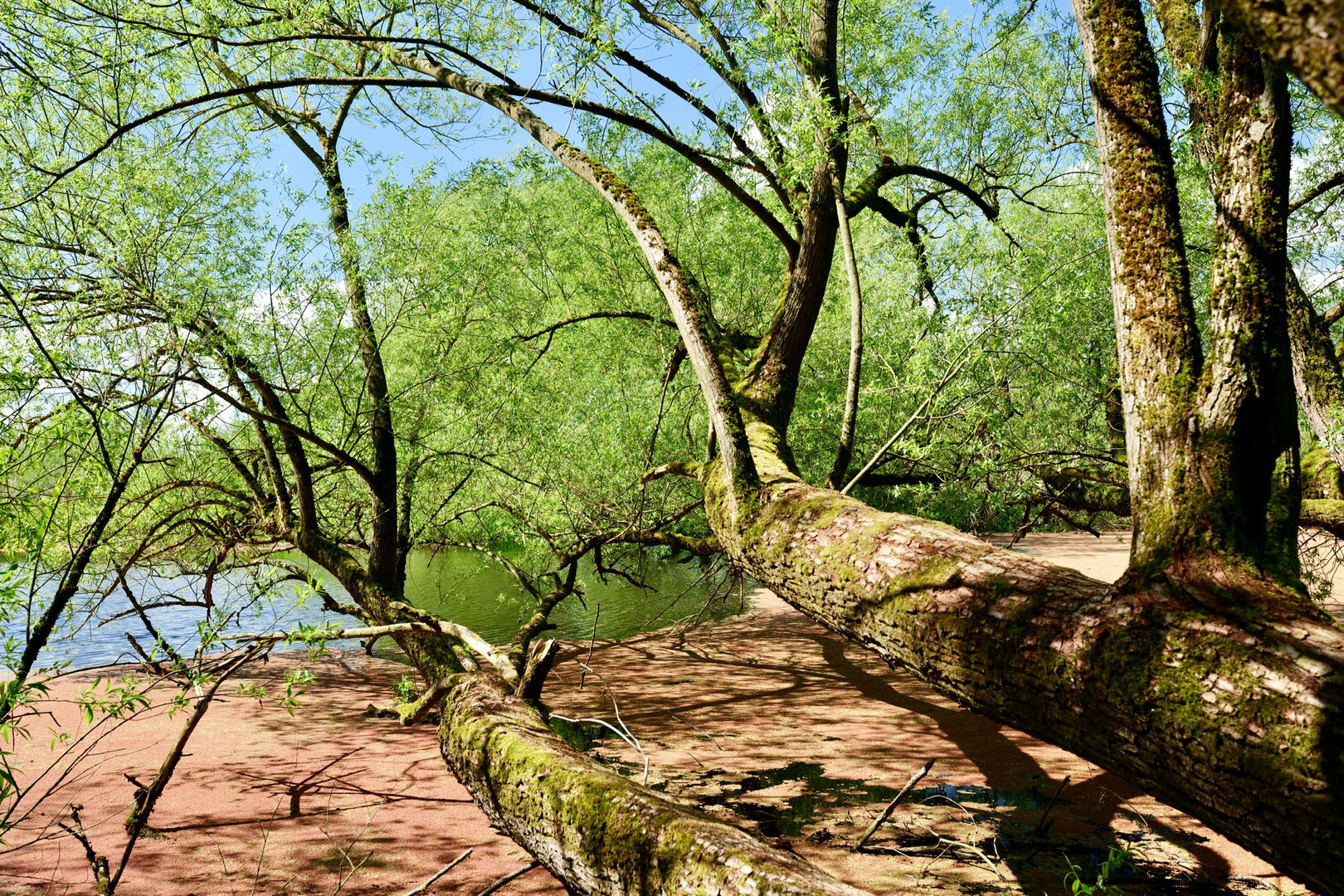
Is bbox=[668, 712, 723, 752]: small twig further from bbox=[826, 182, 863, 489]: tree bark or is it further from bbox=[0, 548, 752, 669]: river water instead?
bbox=[0, 548, 752, 669]: river water

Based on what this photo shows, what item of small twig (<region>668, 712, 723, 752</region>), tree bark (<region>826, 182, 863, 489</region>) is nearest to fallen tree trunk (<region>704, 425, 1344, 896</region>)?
tree bark (<region>826, 182, 863, 489</region>)

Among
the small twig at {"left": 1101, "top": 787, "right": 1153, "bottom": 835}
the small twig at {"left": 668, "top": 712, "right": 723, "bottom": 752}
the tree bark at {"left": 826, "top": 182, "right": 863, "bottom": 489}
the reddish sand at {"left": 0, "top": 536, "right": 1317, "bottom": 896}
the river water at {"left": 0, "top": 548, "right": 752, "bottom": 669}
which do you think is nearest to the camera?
the reddish sand at {"left": 0, "top": 536, "right": 1317, "bottom": 896}

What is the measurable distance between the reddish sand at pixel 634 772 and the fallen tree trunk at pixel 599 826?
0.87 metres

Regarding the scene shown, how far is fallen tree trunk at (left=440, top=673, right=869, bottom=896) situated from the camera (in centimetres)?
209

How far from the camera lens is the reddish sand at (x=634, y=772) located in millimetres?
3967

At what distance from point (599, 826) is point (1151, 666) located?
168 cm

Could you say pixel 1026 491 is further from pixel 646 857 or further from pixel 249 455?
pixel 249 455

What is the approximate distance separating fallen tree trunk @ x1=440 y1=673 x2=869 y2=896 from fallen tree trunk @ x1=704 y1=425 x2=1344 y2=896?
74cm

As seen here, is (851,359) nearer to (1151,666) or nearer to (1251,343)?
(1251,343)

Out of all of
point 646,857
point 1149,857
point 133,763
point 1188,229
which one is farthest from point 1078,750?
point 1188,229

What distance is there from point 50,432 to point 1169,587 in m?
4.72

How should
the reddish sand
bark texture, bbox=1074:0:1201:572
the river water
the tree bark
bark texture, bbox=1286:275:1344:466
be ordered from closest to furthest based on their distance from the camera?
1. bark texture, bbox=1074:0:1201:572
2. the reddish sand
3. the tree bark
4. bark texture, bbox=1286:275:1344:466
5. the river water

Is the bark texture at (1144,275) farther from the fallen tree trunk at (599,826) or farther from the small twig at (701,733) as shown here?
the small twig at (701,733)

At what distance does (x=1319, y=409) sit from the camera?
18.2 feet
